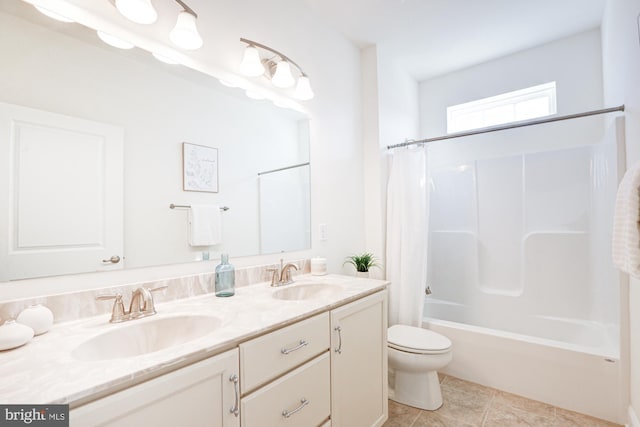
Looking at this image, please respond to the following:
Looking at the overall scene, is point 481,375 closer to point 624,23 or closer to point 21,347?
point 624,23

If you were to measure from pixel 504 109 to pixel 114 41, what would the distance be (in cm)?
313

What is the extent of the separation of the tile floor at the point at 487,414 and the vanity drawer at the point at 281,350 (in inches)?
37.6

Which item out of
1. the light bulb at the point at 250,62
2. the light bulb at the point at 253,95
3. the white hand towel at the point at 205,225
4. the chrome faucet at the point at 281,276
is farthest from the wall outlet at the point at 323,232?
the light bulb at the point at 250,62

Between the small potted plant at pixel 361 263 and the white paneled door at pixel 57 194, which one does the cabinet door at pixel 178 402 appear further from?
the small potted plant at pixel 361 263

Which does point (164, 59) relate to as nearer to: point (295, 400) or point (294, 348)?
point (294, 348)

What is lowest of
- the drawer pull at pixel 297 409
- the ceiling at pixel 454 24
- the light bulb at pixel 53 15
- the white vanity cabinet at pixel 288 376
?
the drawer pull at pixel 297 409

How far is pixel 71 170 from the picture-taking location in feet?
3.31

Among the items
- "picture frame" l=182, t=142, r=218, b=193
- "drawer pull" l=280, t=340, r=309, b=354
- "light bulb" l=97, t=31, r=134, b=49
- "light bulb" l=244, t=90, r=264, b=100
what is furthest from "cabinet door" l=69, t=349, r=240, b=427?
"light bulb" l=244, t=90, r=264, b=100

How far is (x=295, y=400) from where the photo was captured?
106 centimetres

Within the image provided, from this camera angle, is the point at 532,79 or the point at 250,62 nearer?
the point at 250,62

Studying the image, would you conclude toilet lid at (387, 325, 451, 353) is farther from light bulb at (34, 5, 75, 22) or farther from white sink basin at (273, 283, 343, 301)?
light bulb at (34, 5, 75, 22)

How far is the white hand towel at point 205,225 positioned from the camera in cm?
133

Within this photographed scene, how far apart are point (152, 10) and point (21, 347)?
121cm

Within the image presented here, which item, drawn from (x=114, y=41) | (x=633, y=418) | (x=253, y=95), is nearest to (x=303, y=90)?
(x=253, y=95)
